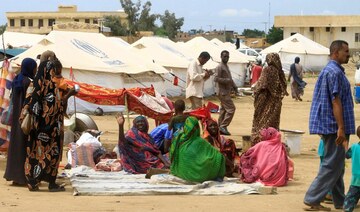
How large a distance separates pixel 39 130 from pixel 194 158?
1.65 metres

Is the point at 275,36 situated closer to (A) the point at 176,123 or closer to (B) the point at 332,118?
(A) the point at 176,123

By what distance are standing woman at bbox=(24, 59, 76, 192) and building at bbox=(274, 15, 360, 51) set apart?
66946mm

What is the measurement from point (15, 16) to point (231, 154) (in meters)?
80.9

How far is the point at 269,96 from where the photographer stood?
37.2 ft

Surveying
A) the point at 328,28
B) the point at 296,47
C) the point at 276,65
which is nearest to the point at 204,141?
the point at 276,65

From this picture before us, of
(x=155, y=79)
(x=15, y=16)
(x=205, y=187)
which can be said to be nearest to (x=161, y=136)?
(x=205, y=187)

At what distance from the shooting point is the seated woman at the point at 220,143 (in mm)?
9828

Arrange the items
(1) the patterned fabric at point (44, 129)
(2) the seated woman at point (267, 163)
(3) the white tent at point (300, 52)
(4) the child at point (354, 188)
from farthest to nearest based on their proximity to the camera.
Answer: (3) the white tent at point (300, 52)
(2) the seated woman at point (267, 163)
(1) the patterned fabric at point (44, 129)
(4) the child at point (354, 188)

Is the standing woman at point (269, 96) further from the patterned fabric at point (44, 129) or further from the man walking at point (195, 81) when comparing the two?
the patterned fabric at point (44, 129)

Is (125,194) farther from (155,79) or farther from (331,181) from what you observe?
(155,79)

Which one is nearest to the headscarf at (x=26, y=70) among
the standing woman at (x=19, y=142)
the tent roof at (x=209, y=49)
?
the standing woman at (x=19, y=142)

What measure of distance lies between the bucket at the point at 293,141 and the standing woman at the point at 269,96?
2.78 ft

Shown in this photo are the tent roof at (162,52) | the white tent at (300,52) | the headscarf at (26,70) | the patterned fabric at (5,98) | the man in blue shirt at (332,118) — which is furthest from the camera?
the white tent at (300,52)

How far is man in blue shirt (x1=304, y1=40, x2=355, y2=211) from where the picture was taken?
7.34 m
